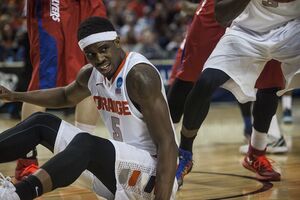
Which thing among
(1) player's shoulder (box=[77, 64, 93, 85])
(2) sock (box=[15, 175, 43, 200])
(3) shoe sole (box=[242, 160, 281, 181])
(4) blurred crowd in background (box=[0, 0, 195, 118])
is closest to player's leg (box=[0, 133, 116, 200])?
(2) sock (box=[15, 175, 43, 200])

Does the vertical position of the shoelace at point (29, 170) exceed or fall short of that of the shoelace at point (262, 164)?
it exceeds it

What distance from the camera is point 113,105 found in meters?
Answer: 3.31

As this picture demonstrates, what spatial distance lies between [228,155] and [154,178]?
2611 mm

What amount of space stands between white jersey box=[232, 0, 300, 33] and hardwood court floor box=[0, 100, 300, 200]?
3.36 feet

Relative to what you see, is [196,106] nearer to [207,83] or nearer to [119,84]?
[207,83]

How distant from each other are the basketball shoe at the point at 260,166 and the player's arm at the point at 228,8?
1.19 m

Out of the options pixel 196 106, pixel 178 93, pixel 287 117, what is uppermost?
pixel 196 106

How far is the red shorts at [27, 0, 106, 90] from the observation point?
4.65m

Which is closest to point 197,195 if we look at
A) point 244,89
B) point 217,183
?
point 217,183

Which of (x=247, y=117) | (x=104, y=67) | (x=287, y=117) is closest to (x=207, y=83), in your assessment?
(x=104, y=67)

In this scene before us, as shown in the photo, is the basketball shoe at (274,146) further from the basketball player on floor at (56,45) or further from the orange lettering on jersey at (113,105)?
the orange lettering on jersey at (113,105)

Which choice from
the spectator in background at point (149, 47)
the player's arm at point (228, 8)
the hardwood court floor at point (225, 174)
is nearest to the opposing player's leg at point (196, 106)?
the hardwood court floor at point (225, 174)

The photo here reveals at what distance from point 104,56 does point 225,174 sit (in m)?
1.94

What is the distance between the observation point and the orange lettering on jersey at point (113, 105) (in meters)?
3.26
